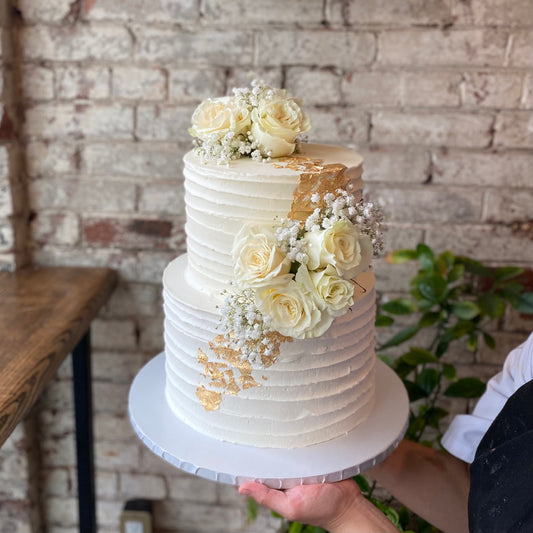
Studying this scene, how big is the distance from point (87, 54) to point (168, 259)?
1.74ft

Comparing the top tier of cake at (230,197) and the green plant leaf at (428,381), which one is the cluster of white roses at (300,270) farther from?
the green plant leaf at (428,381)

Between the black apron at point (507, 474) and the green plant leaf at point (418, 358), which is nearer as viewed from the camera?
the black apron at point (507, 474)

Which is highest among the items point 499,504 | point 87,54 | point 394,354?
point 87,54

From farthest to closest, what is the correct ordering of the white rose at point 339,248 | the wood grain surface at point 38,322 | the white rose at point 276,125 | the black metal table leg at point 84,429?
the black metal table leg at point 84,429, the wood grain surface at point 38,322, the white rose at point 276,125, the white rose at point 339,248

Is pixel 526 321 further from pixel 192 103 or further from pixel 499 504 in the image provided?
pixel 192 103

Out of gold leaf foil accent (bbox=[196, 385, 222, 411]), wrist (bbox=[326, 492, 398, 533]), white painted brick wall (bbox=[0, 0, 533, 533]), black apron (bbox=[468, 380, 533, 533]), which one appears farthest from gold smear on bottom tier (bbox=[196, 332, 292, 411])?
white painted brick wall (bbox=[0, 0, 533, 533])

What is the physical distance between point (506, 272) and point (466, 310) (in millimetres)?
138

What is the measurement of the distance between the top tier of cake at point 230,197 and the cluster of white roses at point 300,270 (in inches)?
1.5

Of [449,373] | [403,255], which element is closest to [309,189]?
[403,255]

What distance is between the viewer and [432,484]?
1.09 m

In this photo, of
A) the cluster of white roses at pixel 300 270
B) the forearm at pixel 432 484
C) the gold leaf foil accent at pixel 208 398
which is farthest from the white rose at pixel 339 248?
the forearm at pixel 432 484

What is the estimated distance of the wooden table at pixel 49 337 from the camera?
1.05 m

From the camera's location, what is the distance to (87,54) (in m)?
1.41

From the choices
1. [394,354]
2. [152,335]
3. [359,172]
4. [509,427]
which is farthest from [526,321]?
[152,335]
